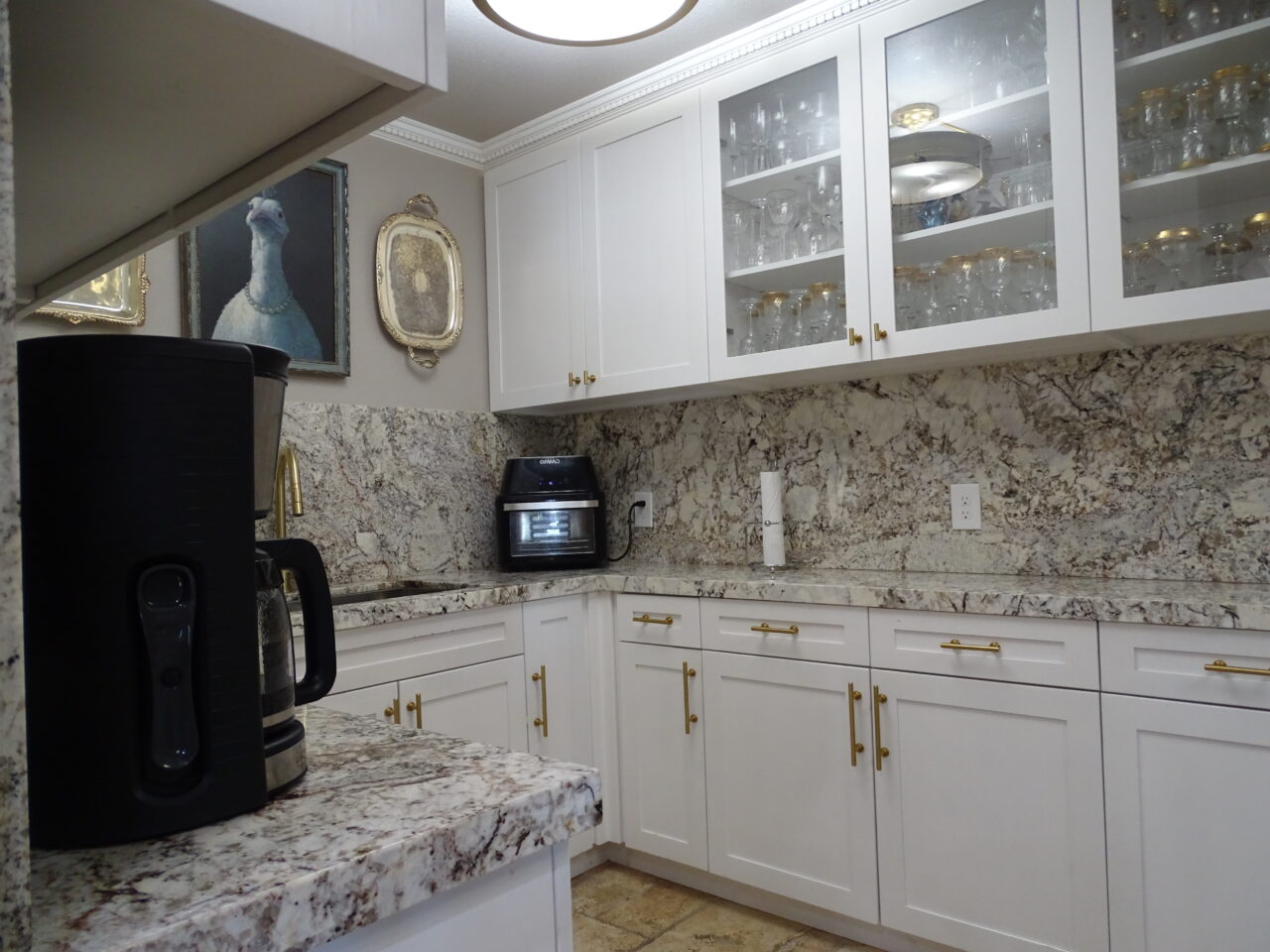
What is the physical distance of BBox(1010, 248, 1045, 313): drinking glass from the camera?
1976mm

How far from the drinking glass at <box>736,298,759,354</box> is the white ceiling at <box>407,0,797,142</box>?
75 centimetres

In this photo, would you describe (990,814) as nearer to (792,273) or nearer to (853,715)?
(853,715)

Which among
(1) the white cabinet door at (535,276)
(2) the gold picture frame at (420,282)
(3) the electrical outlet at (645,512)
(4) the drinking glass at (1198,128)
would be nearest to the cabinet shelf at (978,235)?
(4) the drinking glass at (1198,128)

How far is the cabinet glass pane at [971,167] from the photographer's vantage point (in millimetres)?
Answer: 1990

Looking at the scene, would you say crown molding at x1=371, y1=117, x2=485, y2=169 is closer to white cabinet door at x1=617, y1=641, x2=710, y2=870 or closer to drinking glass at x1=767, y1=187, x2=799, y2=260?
drinking glass at x1=767, y1=187, x2=799, y2=260

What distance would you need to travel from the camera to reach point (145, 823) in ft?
1.88

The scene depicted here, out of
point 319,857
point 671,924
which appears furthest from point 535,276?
point 319,857

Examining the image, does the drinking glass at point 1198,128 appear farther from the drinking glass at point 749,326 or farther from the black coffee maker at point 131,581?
the black coffee maker at point 131,581

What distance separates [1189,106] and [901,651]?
1294 mm

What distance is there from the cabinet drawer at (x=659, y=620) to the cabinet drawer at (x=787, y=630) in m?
0.04

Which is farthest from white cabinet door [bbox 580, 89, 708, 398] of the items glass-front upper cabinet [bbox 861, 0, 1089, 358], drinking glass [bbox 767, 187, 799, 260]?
glass-front upper cabinet [bbox 861, 0, 1089, 358]

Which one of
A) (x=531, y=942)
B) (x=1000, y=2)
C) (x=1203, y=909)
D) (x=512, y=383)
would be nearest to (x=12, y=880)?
(x=531, y=942)

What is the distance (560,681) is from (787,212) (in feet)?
4.78

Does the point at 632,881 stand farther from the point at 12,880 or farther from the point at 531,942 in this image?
the point at 12,880
